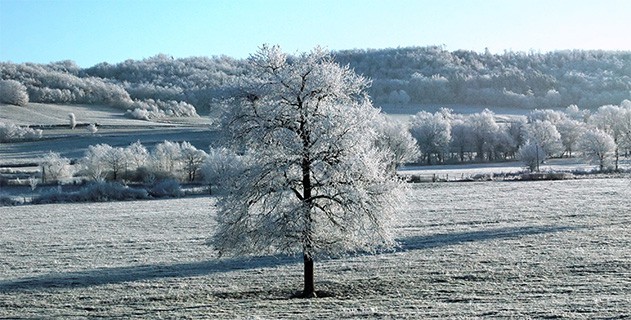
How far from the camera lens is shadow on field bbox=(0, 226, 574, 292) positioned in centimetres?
2881

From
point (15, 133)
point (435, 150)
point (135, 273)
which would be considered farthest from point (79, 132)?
point (135, 273)

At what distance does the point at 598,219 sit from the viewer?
4419cm

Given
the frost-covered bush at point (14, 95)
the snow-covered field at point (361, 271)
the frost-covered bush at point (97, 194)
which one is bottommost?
the snow-covered field at point (361, 271)

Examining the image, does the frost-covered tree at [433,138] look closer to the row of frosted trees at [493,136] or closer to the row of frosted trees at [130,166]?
the row of frosted trees at [493,136]

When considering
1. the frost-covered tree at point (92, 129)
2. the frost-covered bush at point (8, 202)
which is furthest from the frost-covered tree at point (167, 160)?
the frost-covered tree at point (92, 129)

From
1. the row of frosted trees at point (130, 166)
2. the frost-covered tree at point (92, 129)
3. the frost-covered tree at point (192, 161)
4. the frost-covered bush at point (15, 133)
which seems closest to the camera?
the row of frosted trees at point (130, 166)

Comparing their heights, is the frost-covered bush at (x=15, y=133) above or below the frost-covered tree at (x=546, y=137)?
above

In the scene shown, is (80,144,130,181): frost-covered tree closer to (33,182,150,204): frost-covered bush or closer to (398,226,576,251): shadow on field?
(33,182,150,204): frost-covered bush

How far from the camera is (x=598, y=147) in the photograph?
9344 cm

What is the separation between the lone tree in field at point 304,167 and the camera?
24547mm

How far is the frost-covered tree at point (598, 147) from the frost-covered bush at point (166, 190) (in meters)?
54.4

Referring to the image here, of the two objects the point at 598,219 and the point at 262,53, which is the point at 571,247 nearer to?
the point at 598,219

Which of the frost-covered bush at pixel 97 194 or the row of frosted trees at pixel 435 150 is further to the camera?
the row of frosted trees at pixel 435 150

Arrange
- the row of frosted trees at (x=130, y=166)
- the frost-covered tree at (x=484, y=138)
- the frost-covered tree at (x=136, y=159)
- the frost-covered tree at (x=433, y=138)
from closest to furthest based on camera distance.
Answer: the row of frosted trees at (x=130, y=166), the frost-covered tree at (x=136, y=159), the frost-covered tree at (x=433, y=138), the frost-covered tree at (x=484, y=138)
